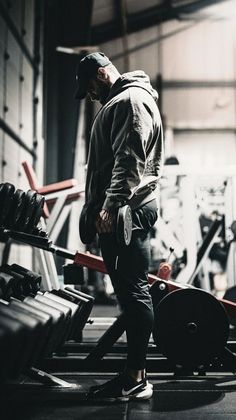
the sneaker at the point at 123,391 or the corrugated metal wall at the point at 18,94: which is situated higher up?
the corrugated metal wall at the point at 18,94

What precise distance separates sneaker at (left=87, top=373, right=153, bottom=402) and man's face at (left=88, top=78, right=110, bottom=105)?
1.16 m

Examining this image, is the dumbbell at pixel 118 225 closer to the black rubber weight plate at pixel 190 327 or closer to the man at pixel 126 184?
the man at pixel 126 184

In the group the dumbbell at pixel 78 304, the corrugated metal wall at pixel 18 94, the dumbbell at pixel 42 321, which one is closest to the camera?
the dumbbell at pixel 42 321

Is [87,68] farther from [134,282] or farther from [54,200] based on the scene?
[54,200]

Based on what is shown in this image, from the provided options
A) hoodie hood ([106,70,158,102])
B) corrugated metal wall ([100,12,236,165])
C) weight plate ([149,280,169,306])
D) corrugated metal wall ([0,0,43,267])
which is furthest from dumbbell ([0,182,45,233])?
corrugated metal wall ([100,12,236,165])

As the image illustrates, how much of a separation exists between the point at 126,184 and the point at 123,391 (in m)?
0.85

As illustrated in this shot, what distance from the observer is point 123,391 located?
7.51 feet

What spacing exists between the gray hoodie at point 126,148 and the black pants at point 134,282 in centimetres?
14

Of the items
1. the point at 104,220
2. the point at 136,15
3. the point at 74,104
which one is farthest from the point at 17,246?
the point at 136,15

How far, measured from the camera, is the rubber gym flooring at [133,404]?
209 centimetres

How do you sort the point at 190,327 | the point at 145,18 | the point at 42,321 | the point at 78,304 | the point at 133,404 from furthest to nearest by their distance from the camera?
1. the point at 145,18
2. the point at 78,304
3. the point at 190,327
4. the point at 133,404
5. the point at 42,321

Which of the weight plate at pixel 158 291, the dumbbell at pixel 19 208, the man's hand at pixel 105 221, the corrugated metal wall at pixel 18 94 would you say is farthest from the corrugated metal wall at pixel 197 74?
the man's hand at pixel 105 221

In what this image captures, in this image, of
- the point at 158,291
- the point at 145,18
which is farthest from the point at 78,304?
the point at 145,18

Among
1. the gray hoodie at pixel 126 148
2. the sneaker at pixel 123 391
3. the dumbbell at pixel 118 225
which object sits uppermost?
the gray hoodie at pixel 126 148
